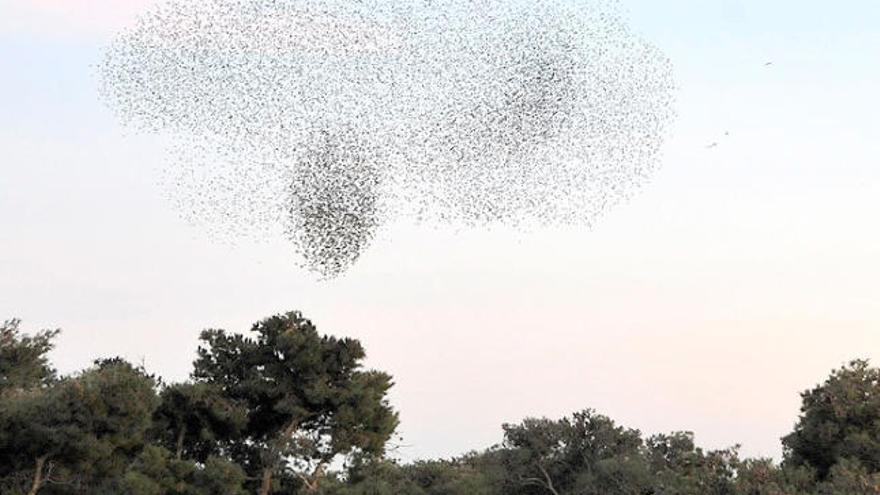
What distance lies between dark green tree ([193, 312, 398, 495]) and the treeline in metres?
0.09

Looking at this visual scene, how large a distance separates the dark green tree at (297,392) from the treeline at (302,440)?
0.09 meters

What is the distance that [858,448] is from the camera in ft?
135

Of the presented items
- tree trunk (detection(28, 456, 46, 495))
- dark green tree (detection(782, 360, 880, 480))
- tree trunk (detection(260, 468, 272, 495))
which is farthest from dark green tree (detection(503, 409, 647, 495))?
tree trunk (detection(28, 456, 46, 495))

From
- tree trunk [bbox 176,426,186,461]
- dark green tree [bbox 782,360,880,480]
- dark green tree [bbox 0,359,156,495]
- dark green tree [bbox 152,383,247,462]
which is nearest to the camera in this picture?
dark green tree [bbox 782,360,880,480]

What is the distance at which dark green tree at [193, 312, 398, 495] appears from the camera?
6562cm

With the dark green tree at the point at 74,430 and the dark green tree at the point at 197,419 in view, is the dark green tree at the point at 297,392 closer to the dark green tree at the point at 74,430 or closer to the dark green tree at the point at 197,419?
the dark green tree at the point at 197,419

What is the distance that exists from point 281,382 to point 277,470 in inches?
207

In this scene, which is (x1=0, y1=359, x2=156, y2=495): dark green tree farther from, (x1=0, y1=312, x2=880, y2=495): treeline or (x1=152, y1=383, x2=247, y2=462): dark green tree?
(x1=152, y1=383, x2=247, y2=462): dark green tree

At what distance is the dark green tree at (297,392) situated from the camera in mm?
65625

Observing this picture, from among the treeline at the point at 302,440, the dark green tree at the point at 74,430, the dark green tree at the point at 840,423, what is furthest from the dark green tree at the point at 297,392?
the dark green tree at the point at 840,423

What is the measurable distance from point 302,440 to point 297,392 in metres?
3.60

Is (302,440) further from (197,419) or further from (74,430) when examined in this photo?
(74,430)

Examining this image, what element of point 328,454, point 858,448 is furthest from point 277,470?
point 858,448

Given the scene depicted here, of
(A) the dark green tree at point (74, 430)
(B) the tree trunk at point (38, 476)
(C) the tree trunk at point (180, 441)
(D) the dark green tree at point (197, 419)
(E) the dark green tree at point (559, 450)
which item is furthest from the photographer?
(D) the dark green tree at point (197, 419)
